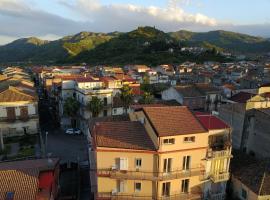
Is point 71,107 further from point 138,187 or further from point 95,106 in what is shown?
point 138,187

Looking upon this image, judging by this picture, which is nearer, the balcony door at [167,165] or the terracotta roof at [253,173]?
the balcony door at [167,165]

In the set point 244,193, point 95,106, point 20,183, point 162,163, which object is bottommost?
point 244,193

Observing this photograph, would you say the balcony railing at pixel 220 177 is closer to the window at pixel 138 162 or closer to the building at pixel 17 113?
the window at pixel 138 162

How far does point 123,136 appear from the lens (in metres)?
29.9

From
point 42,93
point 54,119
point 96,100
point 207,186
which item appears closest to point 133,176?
point 207,186

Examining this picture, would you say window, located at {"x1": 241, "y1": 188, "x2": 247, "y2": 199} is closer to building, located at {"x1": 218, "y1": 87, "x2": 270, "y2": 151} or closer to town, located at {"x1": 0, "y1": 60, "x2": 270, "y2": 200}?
town, located at {"x1": 0, "y1": 60, "x2": 270, "y2": 200}

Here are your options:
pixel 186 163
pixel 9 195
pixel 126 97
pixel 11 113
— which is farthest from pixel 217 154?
pixel 11 113

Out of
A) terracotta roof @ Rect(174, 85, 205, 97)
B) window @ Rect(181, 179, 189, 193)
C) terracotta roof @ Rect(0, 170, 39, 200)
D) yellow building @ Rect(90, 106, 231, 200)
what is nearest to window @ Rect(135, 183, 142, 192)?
yellow building @ Rect(90, 106, 231, 200)

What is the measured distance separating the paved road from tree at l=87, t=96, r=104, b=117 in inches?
222

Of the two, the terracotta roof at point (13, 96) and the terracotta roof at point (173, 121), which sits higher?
the terracotta roof at point (173, 121)

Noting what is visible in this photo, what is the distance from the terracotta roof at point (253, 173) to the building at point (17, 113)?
3946cm

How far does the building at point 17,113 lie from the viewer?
182ft

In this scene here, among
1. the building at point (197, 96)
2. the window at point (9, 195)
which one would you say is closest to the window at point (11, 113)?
the window at point (9, 195)

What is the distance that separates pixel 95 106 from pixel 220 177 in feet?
101
